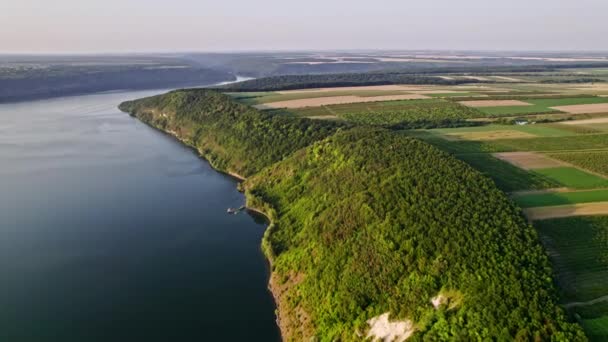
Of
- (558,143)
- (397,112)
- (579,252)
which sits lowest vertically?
(579,252)

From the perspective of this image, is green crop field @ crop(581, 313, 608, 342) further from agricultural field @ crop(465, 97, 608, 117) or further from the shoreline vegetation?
A: agricultural field @ crop(465, 97, 608, 117)

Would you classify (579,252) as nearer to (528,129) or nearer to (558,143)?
(558,143)

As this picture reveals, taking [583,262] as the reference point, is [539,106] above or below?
above

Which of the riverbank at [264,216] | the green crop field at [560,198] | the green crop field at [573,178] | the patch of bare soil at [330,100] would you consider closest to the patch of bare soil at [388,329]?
the riverbank at [264,216]

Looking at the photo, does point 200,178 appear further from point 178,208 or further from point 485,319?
point 485,319

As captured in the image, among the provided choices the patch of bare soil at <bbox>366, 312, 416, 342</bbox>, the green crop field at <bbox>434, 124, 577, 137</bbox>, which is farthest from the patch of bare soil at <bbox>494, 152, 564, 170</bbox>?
the patch of bare soil at <bbox>366, 312, 416, 342</bbox>

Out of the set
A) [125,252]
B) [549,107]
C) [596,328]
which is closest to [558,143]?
[549,107]

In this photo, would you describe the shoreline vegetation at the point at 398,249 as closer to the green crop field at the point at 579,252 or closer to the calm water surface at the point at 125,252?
the green crop field at the point at 579,252
